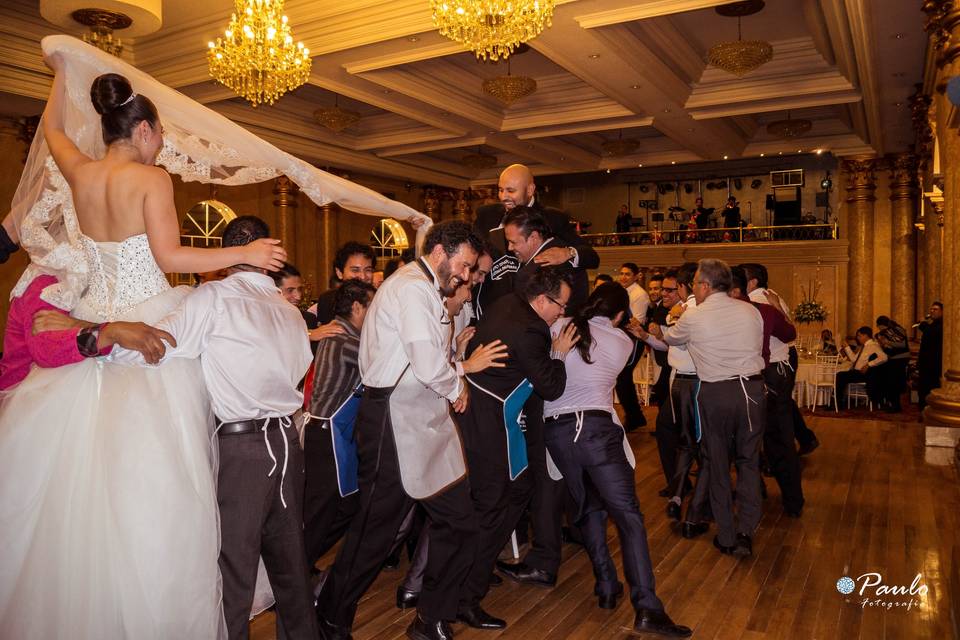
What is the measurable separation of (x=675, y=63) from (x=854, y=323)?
844cm

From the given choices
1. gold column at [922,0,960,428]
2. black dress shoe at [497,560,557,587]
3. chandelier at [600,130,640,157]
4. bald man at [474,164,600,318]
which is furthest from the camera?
chandelier at [600,130,640,157]

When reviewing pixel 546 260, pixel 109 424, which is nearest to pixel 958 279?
pixel 546 260

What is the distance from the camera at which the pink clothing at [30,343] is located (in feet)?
6.88

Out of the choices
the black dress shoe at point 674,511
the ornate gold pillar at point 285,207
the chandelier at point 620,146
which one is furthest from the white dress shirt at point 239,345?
the ornate gold pillar at point 285,207

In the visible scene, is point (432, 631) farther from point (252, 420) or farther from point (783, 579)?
point (783, 579)

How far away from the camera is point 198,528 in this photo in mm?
2170

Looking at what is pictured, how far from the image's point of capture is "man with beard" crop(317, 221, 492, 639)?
113 inches

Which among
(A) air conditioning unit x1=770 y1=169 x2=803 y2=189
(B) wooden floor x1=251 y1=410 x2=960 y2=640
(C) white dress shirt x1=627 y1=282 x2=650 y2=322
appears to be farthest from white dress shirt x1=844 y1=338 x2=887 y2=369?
(A) air conditioning unit x1=770 y1=169 x2=803 y2=189

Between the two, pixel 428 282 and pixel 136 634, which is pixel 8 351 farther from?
pixel 428 282

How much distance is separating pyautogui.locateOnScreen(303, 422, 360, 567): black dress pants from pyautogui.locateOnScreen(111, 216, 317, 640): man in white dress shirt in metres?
0.84

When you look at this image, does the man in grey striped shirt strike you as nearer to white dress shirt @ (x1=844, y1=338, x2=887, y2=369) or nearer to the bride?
the bride

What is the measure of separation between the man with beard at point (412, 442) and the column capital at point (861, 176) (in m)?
15.0

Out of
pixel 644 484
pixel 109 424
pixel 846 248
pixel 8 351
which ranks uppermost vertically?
pixel 846 248

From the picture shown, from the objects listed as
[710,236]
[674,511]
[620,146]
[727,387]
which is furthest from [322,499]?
[710,236]
